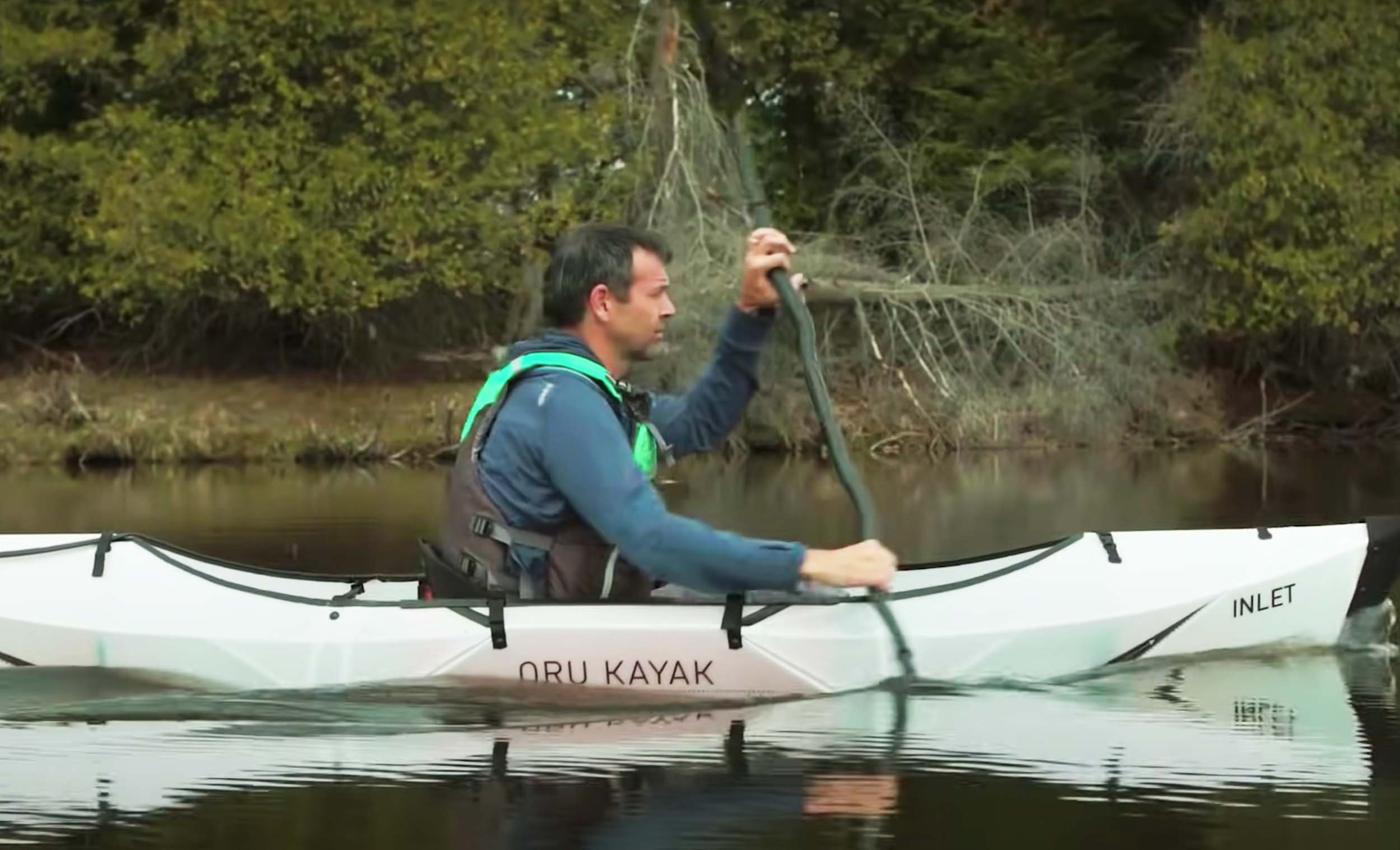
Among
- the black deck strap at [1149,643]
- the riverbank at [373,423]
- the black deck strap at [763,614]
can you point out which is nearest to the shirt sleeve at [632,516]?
the black deck strap at [763,614]

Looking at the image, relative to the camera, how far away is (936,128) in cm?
1797

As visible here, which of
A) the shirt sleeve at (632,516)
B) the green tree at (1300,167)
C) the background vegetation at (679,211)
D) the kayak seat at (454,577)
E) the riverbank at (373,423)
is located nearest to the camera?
the shirt sleeve at (632,516)

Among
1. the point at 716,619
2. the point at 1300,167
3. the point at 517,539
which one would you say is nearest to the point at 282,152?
the point at 1300,167

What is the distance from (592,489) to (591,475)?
27 mm

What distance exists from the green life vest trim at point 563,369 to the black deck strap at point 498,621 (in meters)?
0.37

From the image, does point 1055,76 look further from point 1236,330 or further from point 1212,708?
point 1212,708

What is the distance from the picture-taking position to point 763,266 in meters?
4.68

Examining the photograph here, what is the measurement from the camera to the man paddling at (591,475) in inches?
157

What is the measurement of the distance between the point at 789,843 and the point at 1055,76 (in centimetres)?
1508

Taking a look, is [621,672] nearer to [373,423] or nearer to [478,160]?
[373,423]

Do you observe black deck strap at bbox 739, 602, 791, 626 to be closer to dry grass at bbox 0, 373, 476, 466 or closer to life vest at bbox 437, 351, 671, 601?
life vest at bbox 437, 351, 671, 601

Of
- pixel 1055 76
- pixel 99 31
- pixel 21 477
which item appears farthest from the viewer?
pixel 1055 76

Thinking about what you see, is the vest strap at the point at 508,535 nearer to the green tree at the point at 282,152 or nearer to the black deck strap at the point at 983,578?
the black deck strap at the point at 983,578

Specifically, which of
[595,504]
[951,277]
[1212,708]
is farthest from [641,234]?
[951,277]
